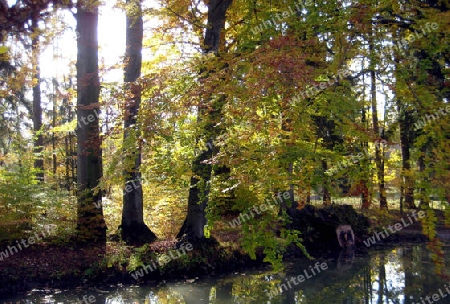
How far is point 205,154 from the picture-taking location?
22.2ft

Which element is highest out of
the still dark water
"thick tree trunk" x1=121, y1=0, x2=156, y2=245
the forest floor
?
"thick tree trunk" x1=121, y1=0, x2=156, y2=245

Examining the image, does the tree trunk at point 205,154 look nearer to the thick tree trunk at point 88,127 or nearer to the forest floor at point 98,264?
the forest floor at point 98,264

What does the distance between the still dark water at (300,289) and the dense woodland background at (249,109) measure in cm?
145

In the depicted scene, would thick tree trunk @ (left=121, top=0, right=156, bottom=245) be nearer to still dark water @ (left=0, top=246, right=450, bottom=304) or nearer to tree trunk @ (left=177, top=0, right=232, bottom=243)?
tree trunk @ (left=177, top=0, right=232, bottom=243)

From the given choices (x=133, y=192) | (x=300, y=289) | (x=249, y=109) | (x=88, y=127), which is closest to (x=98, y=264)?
(x=133, y=192)

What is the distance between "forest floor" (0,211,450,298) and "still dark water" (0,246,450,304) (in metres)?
0.27

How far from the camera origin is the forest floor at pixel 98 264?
712 cm

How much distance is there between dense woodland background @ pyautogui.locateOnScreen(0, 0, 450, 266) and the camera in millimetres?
4520

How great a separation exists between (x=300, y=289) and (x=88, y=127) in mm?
5458

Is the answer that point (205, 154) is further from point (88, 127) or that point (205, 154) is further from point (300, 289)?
point (300, 289)

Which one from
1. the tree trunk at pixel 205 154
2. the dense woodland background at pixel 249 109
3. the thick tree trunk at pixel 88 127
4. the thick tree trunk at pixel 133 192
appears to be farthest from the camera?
the thick tree trunk at pixel 133 192

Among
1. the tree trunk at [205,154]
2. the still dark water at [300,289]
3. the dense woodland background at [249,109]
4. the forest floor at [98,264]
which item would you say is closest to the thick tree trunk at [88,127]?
the dense woodland background at [249,109]

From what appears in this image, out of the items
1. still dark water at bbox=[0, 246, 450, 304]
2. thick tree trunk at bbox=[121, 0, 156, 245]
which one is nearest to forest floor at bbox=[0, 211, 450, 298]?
still dark water at bbox=[0, 246, 450, 304]

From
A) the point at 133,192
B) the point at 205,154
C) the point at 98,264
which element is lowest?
the point at 98,264
